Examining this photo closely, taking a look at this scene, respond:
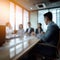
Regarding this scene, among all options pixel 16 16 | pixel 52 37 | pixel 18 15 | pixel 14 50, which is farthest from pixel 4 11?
pixel 14 50

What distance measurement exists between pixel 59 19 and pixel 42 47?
5.48m

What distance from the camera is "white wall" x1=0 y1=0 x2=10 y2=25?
4.79 m

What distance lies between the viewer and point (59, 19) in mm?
6945

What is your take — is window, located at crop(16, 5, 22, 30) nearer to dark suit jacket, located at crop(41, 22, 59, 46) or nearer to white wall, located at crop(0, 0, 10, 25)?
white wall, located at crop(0, 0, 10, 25)

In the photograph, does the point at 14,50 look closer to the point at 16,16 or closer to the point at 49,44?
the point at 49,44

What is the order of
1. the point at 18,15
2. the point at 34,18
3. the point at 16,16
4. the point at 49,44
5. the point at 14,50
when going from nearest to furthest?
the point at 14,50 → the point at 49,44 → the point at 16,16 → the point at 18,15 → the point at 34,18

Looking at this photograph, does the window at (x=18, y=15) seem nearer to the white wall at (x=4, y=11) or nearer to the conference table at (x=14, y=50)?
the white wall at (x=4, y=11)

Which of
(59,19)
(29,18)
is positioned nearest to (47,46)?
(59,19)

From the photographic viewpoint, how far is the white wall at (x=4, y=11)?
15.7 feet

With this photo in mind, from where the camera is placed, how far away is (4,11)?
Answer: 4965 mm

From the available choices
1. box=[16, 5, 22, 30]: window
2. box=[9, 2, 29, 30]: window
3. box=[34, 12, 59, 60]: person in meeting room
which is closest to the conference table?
box=[34, 12, 59, 60]: person in meeting room

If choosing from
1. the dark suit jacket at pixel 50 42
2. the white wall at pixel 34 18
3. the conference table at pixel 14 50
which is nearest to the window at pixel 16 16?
the white wall at pixel 34 18

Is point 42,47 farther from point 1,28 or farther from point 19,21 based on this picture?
point 19,21

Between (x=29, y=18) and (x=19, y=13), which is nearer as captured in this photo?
(x=19, y=13)
